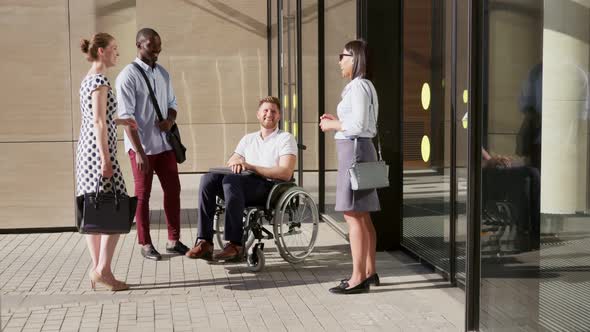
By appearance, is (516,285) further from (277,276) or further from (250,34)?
(250,34)

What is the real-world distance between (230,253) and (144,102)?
144 cm

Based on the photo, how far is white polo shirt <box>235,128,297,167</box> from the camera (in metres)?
6.90

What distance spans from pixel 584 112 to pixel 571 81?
0.16 metres

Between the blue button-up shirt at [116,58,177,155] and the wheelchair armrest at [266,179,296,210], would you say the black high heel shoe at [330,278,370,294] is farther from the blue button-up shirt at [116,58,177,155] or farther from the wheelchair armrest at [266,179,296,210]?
the blue button-up shirt at [116,58,177,155]

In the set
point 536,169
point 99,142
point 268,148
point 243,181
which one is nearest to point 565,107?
point 536,169

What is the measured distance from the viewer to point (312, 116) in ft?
31.2

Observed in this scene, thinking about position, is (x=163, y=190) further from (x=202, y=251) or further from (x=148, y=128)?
(x=202, y=251)

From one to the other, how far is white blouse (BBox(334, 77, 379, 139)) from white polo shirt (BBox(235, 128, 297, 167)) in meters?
1.11

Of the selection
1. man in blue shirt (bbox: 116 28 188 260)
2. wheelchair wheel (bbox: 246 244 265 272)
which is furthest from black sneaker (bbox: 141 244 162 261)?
wheelchair wheel (bbox: 246 244 265 272)

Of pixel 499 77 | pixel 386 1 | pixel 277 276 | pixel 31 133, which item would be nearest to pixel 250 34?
pixel 31 133

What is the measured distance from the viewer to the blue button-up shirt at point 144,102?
23.3 feet

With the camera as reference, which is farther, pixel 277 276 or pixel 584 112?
pixel 277 276

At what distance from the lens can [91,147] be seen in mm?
5887

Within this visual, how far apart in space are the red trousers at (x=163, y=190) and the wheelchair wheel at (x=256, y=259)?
1.02 meters
